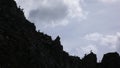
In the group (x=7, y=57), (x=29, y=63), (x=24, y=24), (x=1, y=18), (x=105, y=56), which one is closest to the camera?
(x=7, y=57)

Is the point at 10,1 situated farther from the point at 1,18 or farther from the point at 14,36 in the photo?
the point at 14,36

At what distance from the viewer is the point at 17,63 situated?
13325 centimetres

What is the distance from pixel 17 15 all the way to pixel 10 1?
9.61m

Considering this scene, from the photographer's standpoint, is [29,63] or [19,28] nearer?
[29,63]

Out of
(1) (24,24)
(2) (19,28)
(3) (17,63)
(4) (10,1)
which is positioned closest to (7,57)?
(3) (17,63)

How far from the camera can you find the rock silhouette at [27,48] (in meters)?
135

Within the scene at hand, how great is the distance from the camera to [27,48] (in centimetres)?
14150

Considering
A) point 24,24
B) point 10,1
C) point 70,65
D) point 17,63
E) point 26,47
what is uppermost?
point 10,1

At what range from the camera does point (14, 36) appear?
145 metres

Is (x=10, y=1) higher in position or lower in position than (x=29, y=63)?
higher

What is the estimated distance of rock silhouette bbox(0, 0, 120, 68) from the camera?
135 m

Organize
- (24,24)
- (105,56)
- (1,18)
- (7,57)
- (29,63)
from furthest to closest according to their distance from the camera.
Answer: (105,56), (24,24), (1,18), (29,63), (7,57)

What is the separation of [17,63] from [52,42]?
5302 cm

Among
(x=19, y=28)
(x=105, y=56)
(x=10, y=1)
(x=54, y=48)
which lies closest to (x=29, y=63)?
(x=19, y=28)
